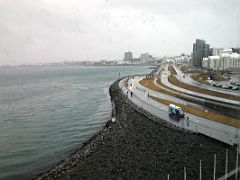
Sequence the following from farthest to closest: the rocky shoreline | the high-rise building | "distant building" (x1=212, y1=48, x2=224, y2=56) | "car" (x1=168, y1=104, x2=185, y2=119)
→ "distant building" (x1=212, y1=48, x2=224, y2=56)
the high-rise building
"car" (x1=168, y1=104, x2=185, y2=119)
the rocky shoreline

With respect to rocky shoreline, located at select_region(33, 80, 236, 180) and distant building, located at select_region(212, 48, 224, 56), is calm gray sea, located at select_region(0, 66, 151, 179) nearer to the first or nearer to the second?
rocky shoreline, located at select_region(33, 80, 236, 180)

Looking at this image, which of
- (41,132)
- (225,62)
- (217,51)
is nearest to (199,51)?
(217,51)

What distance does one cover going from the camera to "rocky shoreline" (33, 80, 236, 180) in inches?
608

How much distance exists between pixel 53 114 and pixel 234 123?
23821 millimetres

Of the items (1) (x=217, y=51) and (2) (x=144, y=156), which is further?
(1) (x=217, y=51)

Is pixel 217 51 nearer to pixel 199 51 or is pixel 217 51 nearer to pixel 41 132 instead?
pixel 199 51

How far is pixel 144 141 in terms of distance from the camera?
68.9ft

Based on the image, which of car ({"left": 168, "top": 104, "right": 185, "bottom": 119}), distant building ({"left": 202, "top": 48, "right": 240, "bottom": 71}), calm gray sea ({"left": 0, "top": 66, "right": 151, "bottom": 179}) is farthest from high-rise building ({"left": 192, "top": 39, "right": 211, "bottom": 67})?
car ({"left": 168, "top": 104, "right": 185, "bottom": 119})

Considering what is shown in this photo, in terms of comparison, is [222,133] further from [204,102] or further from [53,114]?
[53,114]

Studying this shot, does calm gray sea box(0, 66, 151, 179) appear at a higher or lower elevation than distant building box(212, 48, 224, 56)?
lower

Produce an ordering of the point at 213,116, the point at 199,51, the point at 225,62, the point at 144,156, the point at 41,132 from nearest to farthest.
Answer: the point at 144,156 → the point at 213,116 → the point at 41,132 → the point at 225,62 → the point at 199,51

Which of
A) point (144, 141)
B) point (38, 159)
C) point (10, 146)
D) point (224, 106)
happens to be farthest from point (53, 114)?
point (224, 106)

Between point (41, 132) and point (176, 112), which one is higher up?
point (176, 112)

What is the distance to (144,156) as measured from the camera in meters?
17.9
